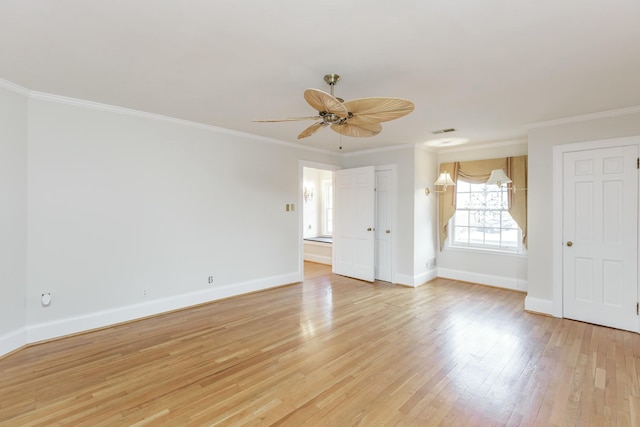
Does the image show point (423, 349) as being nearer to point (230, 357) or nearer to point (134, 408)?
point (230, 357)

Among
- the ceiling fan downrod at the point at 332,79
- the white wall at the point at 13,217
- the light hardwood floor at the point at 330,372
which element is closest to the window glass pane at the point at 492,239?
the light hardwood floor at the point at 330,372

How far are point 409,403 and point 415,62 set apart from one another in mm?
2517

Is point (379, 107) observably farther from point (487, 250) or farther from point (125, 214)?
point (487, 250)

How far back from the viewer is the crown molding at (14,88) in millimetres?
2755

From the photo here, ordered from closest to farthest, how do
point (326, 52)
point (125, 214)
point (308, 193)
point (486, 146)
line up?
point (326, 52) < point (125, 214) < point (486, 146) < point (308, 193)

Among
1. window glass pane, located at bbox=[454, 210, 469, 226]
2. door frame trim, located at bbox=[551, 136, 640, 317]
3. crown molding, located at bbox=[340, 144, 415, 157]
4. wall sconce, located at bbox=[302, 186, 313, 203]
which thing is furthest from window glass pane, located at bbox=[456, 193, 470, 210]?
wall sconce, located at bbox=[302, 186, 313, 203]

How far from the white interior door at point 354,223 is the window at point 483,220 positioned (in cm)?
165

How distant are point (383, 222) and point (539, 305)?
8.64 ft

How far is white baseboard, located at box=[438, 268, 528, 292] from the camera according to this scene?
506 cm

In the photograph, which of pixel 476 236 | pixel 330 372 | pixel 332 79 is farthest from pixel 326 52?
pixel 476 236

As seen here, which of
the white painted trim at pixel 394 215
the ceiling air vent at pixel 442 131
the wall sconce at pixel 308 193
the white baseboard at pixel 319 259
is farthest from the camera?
the wall sconce at pixel 308 193

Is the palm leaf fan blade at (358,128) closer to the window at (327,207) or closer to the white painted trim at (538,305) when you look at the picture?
the white painted trim at (538,305)

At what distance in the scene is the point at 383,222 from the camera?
577 cm

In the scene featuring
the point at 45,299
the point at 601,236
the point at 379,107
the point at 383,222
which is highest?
the point at 379,107
